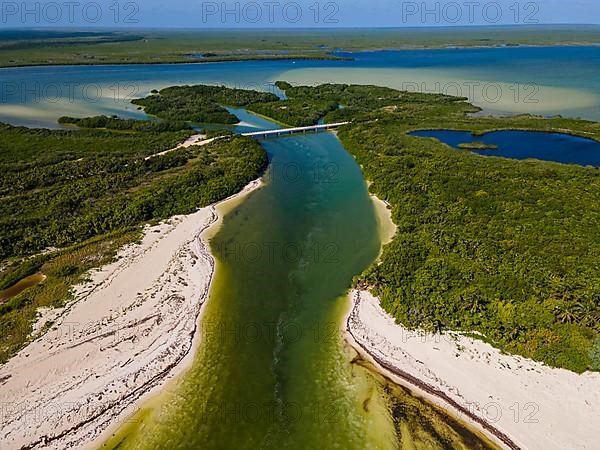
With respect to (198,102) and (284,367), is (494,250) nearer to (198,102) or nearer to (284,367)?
(284,367)

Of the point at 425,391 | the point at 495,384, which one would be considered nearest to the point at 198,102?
the point at 425,391

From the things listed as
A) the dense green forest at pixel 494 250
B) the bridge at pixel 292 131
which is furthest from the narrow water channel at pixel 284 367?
Result: the bridge at pixel 292 131

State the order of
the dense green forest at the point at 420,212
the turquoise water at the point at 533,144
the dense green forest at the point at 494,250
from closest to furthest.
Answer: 1. the dense green forest at the point at 494,250
2. the dense green forest at the point at 420,212
3. the turquoise water at the point at 533,144

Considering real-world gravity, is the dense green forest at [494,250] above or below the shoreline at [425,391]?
above

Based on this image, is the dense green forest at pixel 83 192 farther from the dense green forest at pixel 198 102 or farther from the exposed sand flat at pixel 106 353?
the dense green forest at pixel 198 102

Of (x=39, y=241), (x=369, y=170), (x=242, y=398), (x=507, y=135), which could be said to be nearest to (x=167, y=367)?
(x=242, y=398)

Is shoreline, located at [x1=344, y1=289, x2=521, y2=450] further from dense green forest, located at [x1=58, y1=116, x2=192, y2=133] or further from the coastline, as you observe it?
dense green forest, located at [x1=58, y1=116, x2=192, y2=133]
